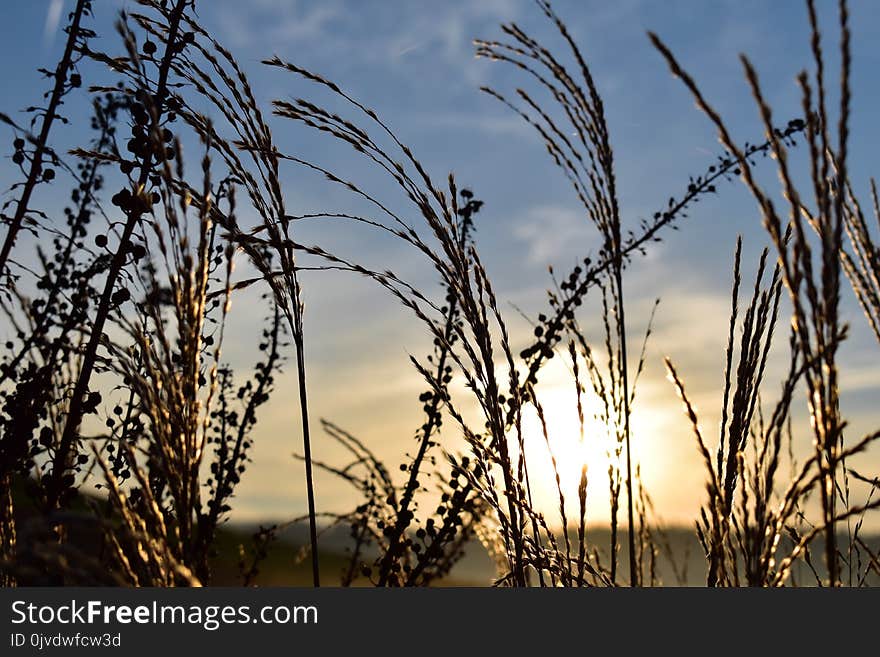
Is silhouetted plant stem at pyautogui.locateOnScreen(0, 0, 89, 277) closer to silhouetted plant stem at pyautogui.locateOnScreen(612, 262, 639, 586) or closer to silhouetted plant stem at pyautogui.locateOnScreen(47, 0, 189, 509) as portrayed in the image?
silhouetted plant stem at pyautogui.locateOnScreen(47, 0, 189, 509)

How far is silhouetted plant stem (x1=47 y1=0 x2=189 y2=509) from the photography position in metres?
1.83

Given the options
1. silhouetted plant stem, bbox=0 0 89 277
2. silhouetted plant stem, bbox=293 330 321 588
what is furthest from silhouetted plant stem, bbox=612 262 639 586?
silhouetted plant stem, bbox=0 0 89 277

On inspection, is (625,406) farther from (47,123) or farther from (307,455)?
(47,123)

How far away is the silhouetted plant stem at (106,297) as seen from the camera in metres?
1.83

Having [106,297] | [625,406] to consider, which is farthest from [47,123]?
[625,406]

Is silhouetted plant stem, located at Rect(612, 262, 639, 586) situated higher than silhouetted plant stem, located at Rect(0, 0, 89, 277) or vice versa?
silhouetted plant stem, located at Rect(0, 0, 89, 277)

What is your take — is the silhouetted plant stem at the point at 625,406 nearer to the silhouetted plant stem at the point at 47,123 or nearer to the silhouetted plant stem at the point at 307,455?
the silhouetted plant stem at the point at 307,455

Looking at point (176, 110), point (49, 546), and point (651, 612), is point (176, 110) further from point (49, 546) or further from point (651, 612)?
point (651, 612)

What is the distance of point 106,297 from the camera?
188 centimetres

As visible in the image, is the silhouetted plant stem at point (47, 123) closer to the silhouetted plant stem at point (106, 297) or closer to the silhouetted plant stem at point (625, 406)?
the silhouetted plant stem at point (106, 297)

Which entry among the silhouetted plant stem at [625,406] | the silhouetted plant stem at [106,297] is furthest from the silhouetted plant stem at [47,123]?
the silhouetted plant stem at [625,406]

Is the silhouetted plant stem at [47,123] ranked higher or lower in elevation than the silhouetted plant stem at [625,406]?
higher

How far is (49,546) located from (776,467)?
44.9 inches

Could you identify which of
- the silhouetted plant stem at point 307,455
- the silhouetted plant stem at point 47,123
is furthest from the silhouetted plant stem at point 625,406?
the silhouetted plant stem at point 47,123
